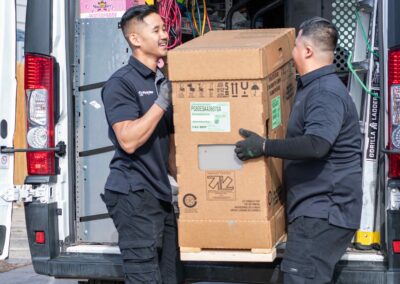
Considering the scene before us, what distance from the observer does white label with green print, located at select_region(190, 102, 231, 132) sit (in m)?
3.86

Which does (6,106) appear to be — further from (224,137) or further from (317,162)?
(317,162)

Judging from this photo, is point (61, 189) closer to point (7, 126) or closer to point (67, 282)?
point (7, 126)

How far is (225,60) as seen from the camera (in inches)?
151

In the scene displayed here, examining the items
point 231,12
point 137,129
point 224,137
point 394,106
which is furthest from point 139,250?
point 231,12

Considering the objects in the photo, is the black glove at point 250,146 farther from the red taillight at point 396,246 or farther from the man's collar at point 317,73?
the red taillight at point 396,246

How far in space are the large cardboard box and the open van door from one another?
3.46 ft

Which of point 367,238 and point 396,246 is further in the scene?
point 367,238

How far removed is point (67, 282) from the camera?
281 inches

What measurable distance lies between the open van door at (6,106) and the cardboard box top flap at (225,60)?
106cm

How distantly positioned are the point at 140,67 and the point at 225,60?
0.56m

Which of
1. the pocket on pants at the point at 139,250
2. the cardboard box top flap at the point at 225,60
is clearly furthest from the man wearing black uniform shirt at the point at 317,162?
the pocket on pants at the point at 139,250

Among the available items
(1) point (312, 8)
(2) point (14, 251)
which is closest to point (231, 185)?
(1) point (312, 8)

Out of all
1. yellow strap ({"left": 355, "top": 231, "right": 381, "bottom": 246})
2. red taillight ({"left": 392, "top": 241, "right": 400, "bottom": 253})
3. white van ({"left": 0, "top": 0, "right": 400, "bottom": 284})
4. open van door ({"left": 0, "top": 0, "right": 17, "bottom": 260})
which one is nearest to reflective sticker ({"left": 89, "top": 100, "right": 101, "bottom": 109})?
white van ({"left": 0, "top": 0, "right": 400, "bottom": 284})

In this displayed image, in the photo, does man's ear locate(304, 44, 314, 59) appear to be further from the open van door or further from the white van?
the open van door
